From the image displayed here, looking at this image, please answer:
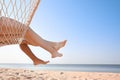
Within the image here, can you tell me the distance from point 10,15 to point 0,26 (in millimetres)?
112

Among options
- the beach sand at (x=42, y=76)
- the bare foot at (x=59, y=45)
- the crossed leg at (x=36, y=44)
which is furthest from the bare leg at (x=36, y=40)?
the beach sand at (x=42, y=76)

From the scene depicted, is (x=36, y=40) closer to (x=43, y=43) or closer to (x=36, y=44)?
(x=36, y=44)

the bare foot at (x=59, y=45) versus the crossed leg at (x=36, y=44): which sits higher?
the bare foot at (x=59, y=45)

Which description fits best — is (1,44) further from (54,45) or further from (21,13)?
(54,45)

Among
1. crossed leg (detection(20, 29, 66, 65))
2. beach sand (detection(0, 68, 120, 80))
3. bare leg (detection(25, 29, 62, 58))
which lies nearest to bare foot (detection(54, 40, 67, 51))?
crossed leg (detection(20, 29, 66, 65))

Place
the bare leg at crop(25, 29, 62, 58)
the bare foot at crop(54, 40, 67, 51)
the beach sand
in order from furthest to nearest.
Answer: the beach sand < the bare foot at crop(54, 40, 67, 51) < the bare leg at crop(25, 29, 62, 58)

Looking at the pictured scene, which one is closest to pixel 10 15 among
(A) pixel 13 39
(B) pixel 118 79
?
(A) pixel 13 39

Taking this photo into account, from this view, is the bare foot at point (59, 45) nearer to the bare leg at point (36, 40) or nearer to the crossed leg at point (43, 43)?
the crossed leg at point (43, 43)

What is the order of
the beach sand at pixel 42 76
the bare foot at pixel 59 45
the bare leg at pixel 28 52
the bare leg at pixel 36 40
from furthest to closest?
the beach sand at pixel 42 76
the bare foot at pixel 59 45
the bare leg at pixel 28 52
the bare leg at pixel 36 40

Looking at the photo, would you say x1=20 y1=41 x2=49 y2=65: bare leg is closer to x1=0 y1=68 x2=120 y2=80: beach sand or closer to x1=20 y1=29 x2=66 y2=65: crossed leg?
x1=20 y1=29 x2=66 y2=65: crossed leg

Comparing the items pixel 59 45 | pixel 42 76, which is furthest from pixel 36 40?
pixel 42 76

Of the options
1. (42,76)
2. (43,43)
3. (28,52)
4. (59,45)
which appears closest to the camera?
(43,43)

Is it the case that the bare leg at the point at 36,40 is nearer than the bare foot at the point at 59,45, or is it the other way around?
the bare leg at the point at 36,40

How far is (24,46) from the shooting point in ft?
7.96
